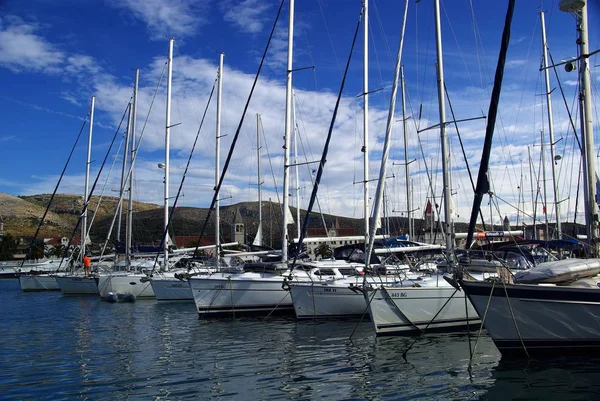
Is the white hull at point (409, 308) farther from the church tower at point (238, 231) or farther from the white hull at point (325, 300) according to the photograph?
the church tower at point (238, 231)

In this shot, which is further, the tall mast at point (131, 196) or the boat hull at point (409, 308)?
the tall mast at point (131, 196)

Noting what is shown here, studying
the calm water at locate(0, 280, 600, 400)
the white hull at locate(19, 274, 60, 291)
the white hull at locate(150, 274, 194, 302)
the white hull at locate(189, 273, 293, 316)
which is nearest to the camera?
the calm water at locate(0, 280, 600, 400)

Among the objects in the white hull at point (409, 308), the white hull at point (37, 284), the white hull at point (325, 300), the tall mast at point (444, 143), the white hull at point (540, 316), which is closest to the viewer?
the white hull at point (540, 316)

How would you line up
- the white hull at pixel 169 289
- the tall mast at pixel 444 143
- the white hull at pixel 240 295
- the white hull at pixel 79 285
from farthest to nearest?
the white hull at pixel 79 285 < the white hull at pixel 169 289 < the white hull at pixel 240 295 < the tall mast at pixel 444 143

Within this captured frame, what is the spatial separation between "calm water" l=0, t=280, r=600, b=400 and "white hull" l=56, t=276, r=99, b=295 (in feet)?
59.0

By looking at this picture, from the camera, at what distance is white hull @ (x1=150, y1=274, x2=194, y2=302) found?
3162cm

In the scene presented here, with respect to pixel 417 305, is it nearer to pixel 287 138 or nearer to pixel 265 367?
pixel 265 367

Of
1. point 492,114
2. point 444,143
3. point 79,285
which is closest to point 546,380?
point 492,114

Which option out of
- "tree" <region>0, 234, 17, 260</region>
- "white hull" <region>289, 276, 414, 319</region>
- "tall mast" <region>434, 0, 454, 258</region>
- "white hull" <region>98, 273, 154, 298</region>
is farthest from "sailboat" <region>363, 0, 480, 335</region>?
"tree" <region>0, 234, 17, 260</region>

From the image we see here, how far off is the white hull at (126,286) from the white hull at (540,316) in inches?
1015

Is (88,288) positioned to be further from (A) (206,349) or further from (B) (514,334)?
(B) (514,334)

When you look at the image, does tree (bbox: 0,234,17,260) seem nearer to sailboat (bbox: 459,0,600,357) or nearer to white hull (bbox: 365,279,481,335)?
white hull (bbox: 365,279,481,335)

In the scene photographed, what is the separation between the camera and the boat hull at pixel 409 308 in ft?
56.8

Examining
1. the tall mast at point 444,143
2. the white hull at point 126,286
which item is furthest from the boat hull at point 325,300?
the white hull at point 126,286
